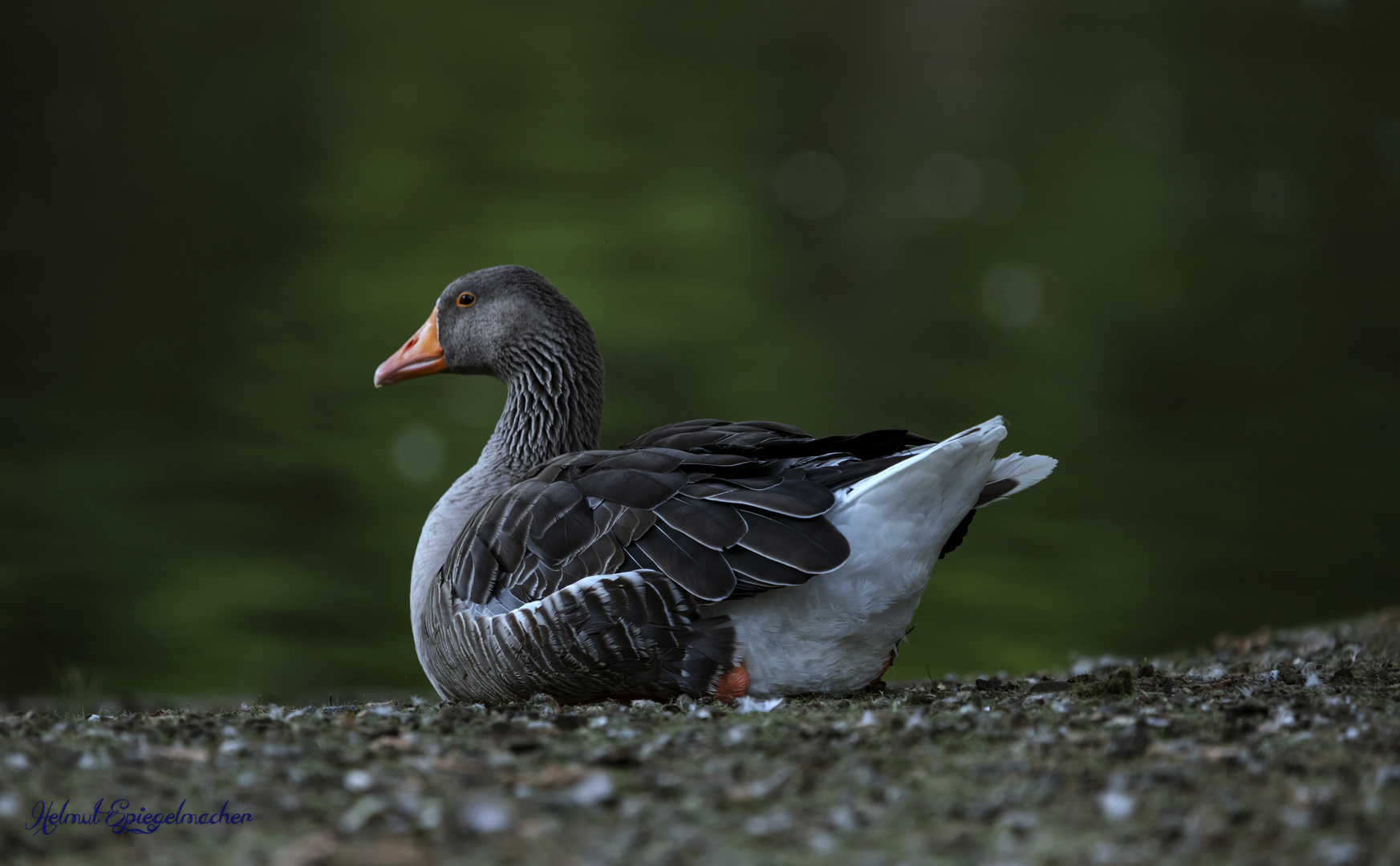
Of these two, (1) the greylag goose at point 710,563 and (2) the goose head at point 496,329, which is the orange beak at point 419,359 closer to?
(2) the goose head at point 496,329

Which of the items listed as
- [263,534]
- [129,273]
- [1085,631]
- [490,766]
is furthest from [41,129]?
[490,766]

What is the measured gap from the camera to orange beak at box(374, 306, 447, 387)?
25.4ft

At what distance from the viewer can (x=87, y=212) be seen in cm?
2294

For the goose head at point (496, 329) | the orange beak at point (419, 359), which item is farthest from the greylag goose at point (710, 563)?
the orange beak at point (419, 359)

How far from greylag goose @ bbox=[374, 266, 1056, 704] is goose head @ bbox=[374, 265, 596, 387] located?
132 centimetres

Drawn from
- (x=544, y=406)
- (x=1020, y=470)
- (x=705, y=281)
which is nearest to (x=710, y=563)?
(x=1020, y=470)

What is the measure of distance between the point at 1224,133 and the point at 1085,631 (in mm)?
18602

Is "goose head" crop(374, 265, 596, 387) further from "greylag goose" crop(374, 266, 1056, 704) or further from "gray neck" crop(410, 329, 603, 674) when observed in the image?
"greylag goose" crop(374, 266, 1056, 704)

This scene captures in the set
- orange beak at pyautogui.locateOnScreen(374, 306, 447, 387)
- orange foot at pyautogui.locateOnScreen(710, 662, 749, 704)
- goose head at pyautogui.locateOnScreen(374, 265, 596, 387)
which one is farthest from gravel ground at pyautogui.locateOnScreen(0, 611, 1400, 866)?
orange beak at pyautogui.locateOnScreen(374, 306, 447, 387)

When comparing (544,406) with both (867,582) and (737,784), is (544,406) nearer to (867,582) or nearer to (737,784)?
(867,582)

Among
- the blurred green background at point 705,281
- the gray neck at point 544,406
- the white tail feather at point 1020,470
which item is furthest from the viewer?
the blurred green background at point 705,281

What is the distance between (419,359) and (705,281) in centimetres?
1425

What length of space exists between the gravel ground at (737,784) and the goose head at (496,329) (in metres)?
2.66

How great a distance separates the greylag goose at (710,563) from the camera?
5531 mm
